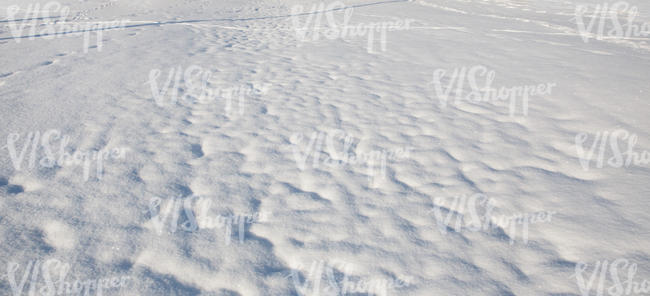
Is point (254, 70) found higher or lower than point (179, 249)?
higher

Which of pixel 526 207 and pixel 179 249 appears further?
pixel 526 207

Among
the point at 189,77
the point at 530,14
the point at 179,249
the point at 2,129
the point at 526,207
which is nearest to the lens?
the point at 179,249

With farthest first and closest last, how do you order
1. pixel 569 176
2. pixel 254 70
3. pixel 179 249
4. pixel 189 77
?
pixel 254 70, pixel 189 77, pixel 569 176, pixel 179 249

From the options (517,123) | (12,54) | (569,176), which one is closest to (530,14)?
(517,123)

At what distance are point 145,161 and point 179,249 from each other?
61.1 inches

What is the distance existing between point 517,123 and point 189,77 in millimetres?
5567

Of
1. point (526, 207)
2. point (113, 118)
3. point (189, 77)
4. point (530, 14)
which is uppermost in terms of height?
A: point (530, 14)

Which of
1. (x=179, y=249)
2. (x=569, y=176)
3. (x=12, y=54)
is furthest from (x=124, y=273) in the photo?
(x=12, y=54)

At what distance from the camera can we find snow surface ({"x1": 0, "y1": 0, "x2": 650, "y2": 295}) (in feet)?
8.96

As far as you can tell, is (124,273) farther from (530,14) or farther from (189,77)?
(530,14)

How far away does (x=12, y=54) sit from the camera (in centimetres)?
732

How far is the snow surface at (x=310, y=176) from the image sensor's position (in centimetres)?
273

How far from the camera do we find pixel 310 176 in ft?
12.7

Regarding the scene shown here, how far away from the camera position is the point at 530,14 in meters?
13.1
